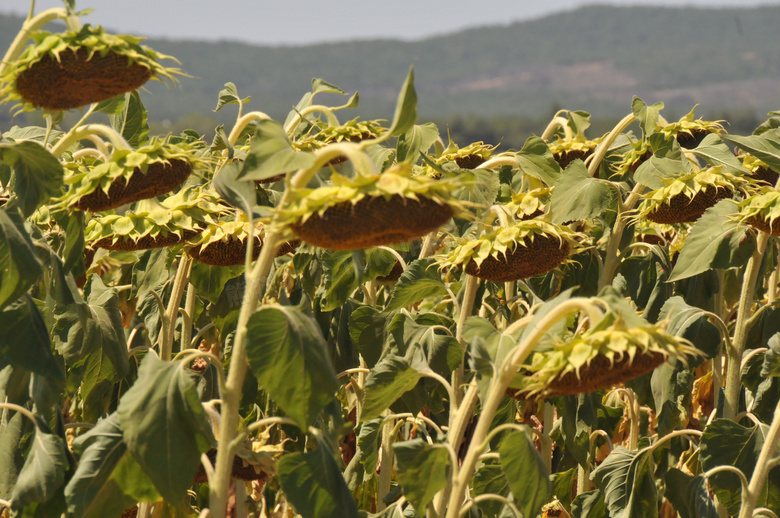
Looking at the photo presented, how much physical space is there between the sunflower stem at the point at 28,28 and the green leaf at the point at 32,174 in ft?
0.51

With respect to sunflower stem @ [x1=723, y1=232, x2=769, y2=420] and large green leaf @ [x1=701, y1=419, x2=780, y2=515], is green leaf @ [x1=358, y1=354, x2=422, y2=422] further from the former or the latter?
sunflower stem @ [x1=723, y1=232, x2=769, y2=420]

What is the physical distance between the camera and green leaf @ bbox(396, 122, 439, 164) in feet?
7.41

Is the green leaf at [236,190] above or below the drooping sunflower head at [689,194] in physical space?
above

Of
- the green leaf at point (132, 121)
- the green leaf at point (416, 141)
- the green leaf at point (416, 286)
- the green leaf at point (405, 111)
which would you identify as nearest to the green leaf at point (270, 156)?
the green leaf at point (405, 111)

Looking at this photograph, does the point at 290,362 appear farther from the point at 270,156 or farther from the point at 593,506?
the point at 593,506

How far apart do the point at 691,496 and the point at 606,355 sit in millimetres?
1400

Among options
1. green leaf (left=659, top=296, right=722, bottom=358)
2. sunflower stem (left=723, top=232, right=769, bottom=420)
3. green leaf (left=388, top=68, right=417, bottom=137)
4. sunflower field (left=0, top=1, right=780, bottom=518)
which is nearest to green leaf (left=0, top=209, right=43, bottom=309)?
sunflower field (left=0, top=1, right=780, bottom=518)

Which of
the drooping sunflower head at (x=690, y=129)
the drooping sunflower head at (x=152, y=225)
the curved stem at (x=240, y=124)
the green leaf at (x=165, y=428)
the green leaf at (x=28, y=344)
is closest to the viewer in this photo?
the green leaf at (x=165, y=428)

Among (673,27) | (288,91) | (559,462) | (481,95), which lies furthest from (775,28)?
(559,462)

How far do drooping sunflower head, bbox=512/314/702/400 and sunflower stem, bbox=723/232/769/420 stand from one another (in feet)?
4.53

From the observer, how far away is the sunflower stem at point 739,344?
281 centimetres

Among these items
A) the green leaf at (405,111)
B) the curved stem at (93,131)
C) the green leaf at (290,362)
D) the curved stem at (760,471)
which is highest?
the green leaf at (405,111)

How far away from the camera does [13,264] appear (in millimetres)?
1693

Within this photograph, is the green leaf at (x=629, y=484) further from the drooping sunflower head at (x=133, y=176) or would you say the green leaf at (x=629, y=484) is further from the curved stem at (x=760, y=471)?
the drooping sunflower head at (x=133, y=176)
